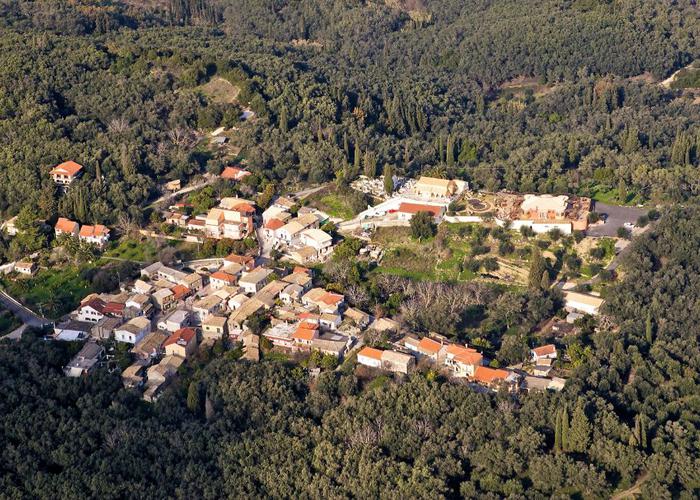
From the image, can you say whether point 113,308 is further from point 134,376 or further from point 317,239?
point 317,239

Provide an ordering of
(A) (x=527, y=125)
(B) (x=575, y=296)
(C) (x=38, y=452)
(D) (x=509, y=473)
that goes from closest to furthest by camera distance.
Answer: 1. (D) (x=509, y=473)
2. (C) (x=38, y=452)
3. (B) (x=575, y=296)
4. (A) (x=527, y=125)

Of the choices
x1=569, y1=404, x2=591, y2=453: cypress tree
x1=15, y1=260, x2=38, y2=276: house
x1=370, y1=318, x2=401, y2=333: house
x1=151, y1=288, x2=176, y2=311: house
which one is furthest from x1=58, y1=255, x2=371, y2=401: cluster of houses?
x1=569, y1=404, x2=591, y2=453: cypress tree

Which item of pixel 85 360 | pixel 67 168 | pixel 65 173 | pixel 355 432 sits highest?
pixel 67 168

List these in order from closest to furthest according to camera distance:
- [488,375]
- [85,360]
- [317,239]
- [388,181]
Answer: [488,375] < [85,360] < [317,239] < [388,181]

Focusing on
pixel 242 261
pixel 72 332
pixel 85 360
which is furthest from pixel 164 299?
pixel 85 360

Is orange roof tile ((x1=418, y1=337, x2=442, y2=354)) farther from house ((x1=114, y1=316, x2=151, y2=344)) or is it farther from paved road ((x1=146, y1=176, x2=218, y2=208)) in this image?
paved road ((x1=146, y1=176, x2=218, y2=208))

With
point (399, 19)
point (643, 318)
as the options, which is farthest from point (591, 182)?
point (399, 19)

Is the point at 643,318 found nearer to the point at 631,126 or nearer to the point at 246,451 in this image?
the point at 246,451
